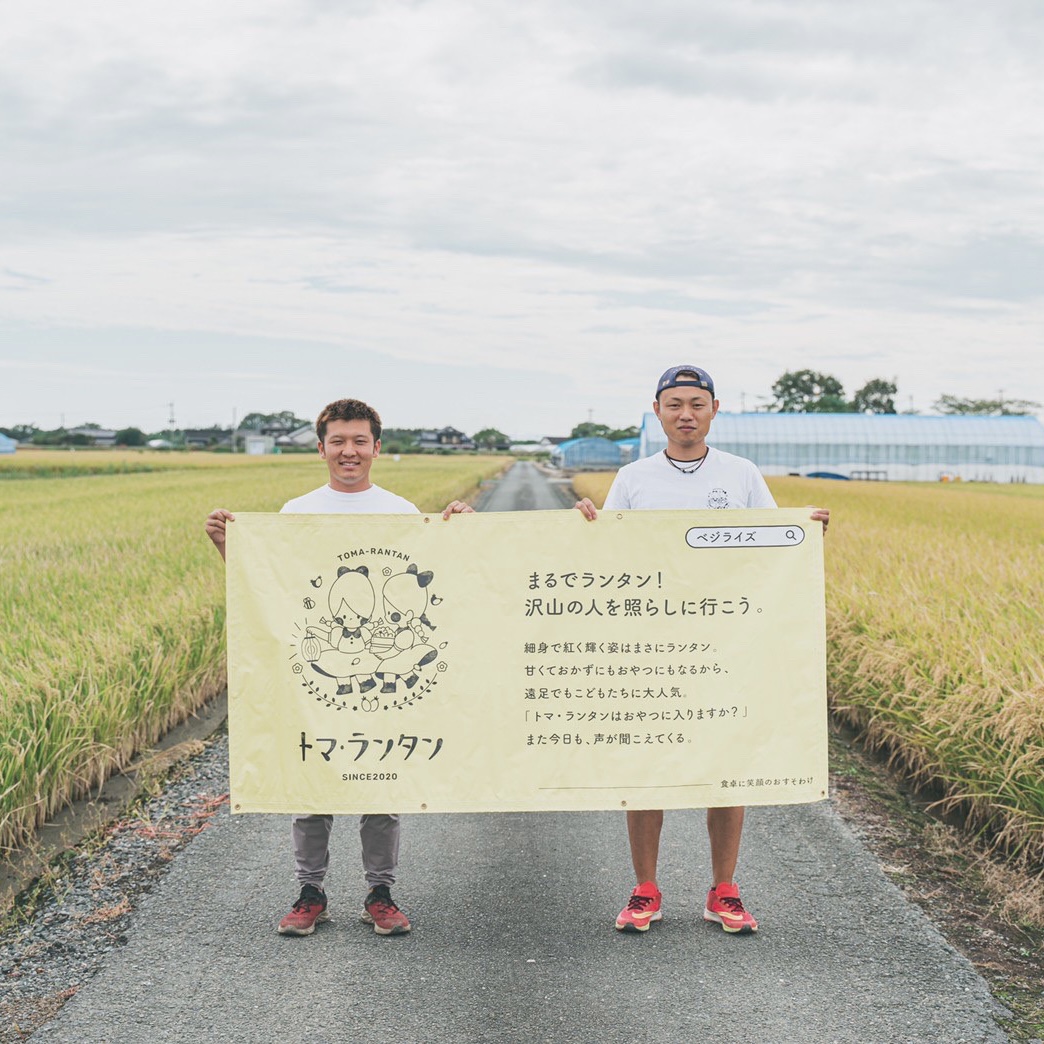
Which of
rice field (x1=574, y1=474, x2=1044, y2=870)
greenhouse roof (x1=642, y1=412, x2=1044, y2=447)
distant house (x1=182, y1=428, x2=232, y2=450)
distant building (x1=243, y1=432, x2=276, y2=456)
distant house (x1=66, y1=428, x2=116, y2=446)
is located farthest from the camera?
distant house (x1=182, y1=428, x2=232, y2=450)

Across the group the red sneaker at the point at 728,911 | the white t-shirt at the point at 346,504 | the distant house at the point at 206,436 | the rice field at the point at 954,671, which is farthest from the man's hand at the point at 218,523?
the distant house at the point at 206,436

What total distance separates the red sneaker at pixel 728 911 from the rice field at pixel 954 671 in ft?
4.37

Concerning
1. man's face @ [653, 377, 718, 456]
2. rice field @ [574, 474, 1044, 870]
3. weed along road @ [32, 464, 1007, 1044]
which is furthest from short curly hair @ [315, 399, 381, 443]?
rice field @ [574, 474, 1044, 870]

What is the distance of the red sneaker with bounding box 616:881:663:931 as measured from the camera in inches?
143

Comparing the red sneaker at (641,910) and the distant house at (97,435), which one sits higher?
the distant house at (97,435)

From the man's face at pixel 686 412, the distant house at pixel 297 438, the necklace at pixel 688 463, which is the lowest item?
the necklace at pixel 688 463

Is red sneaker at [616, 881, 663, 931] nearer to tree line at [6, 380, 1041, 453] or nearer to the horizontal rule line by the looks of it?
the horizontal rule line

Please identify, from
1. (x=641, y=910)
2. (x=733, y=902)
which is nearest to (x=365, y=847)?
(x=641, y=910)

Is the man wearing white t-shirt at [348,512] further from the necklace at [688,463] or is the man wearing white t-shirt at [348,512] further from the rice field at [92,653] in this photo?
the rice field at [92,653]

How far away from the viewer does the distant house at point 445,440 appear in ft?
485

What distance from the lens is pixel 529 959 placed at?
11.3 feet

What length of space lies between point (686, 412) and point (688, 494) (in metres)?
0.30

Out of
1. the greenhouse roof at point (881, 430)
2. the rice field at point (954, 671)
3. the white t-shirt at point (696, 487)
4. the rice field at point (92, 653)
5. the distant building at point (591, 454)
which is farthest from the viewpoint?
the distant building at point (591, 454)

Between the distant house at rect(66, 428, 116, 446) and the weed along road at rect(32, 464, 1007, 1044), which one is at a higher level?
the distant house at rect(66, 428, 116, 446)
